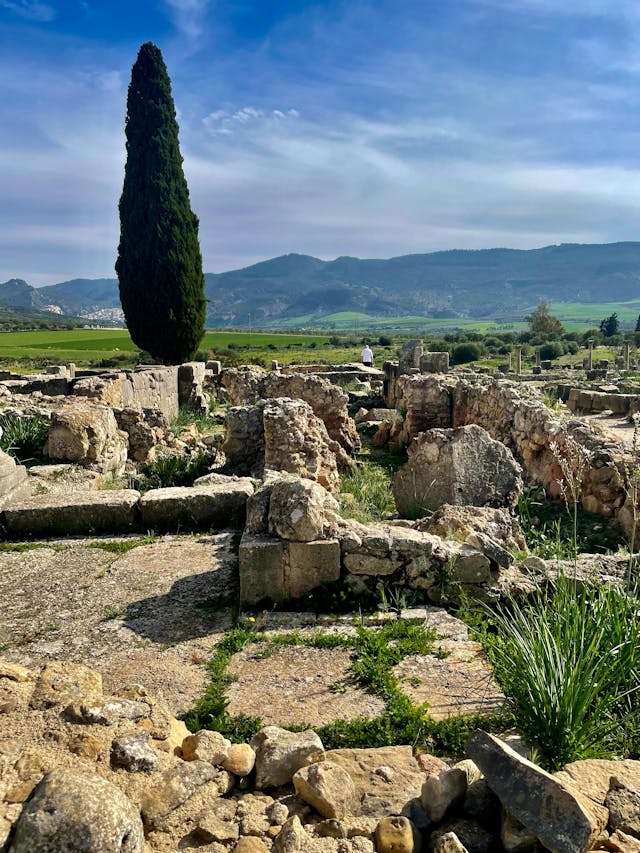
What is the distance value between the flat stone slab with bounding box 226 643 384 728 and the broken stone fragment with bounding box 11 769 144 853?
56.6 inches

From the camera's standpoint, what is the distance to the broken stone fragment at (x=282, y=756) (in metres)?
3.01

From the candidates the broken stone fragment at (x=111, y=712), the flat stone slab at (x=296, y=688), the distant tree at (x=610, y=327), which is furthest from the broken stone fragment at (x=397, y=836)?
the distant tree at (x=610, y=327)

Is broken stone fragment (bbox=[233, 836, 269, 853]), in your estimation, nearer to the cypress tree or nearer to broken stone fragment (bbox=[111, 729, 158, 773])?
broken stone fragment (bbox=[111, 729, 158, 773])

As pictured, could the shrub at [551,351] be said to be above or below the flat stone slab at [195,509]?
above

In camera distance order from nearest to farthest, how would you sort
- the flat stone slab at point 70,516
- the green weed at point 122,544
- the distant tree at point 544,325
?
the green weed at point 122,544
the flat stone slab at point 70,516
the distant tree at point 544,325

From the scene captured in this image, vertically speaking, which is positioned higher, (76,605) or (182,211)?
(182,211)

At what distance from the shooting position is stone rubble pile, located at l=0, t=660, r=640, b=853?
7.81ft

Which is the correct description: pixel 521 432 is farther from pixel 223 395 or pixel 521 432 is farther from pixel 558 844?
pixel 223 395

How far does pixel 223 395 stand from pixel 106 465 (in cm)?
1240

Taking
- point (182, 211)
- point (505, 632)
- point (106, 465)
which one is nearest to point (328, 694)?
point (505, 632)

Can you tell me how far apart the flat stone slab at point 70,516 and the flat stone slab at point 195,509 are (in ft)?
0.66

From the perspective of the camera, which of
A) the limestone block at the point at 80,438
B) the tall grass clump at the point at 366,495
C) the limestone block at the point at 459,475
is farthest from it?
the limestone block at the point at 80,438

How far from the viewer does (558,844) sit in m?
2.38

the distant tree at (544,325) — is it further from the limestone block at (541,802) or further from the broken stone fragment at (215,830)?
the broken stone fragment at (215,830)
